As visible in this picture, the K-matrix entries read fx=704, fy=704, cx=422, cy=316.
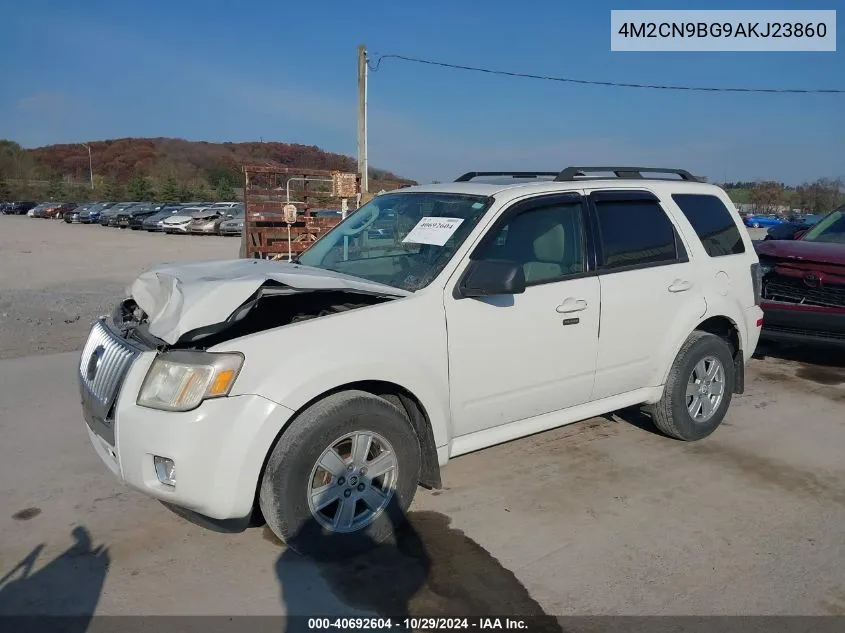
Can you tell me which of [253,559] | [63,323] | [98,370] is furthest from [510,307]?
[63,323]

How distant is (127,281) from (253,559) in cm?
1204

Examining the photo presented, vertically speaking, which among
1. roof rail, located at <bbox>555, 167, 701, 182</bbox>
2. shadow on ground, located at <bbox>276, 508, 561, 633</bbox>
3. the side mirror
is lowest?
shadow on ground, located at <bbox>276, 508, 561, 633</bbox>

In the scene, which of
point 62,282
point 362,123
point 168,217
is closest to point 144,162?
point 168,217

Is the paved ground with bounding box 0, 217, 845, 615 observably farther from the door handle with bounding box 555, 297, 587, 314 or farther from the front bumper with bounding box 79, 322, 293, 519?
the door handle with bounding box 555, 297, 587, 314

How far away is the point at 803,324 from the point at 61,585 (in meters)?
6.77

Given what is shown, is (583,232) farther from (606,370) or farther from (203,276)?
(203,276)

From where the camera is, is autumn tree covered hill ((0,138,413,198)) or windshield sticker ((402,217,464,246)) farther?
autumn tree covered hill ((0,138,413,198))

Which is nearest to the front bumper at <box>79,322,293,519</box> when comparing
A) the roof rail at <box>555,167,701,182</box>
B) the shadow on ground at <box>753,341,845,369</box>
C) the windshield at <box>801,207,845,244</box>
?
the roof rail at <box>555,167,701,182</box>

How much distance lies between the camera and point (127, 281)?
14.2m

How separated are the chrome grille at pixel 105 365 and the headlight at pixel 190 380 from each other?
0.24 metres

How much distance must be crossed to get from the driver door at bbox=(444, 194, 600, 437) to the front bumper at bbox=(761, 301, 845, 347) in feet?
12.2

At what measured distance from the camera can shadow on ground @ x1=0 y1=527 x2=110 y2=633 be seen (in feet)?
10.1

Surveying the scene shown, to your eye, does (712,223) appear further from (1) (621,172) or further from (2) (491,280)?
(2) (491,280)

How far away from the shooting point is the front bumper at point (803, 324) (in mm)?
6855
